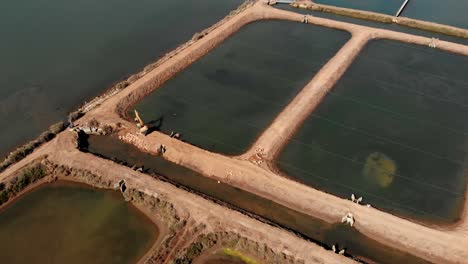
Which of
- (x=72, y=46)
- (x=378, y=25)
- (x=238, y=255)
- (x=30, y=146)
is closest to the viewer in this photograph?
(x=238, y=255)

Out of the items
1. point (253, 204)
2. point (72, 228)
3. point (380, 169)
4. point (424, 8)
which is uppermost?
point (424, 8)

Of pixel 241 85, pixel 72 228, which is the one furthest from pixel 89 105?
pixel 241 85

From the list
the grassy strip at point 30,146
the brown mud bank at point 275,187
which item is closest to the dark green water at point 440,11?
the brown mud bank at point 275,187

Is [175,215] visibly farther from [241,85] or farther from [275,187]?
[241,85]

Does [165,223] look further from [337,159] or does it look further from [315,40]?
[315,40]

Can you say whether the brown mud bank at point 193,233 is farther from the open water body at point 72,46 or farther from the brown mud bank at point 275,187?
the open water body at point 72,46

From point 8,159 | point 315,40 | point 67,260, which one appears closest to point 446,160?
point 315,40

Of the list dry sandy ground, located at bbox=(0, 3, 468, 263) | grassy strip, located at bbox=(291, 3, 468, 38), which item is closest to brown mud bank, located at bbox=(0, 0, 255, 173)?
dry sandy ground, located at bbox=(0, 3, 468, 263)
